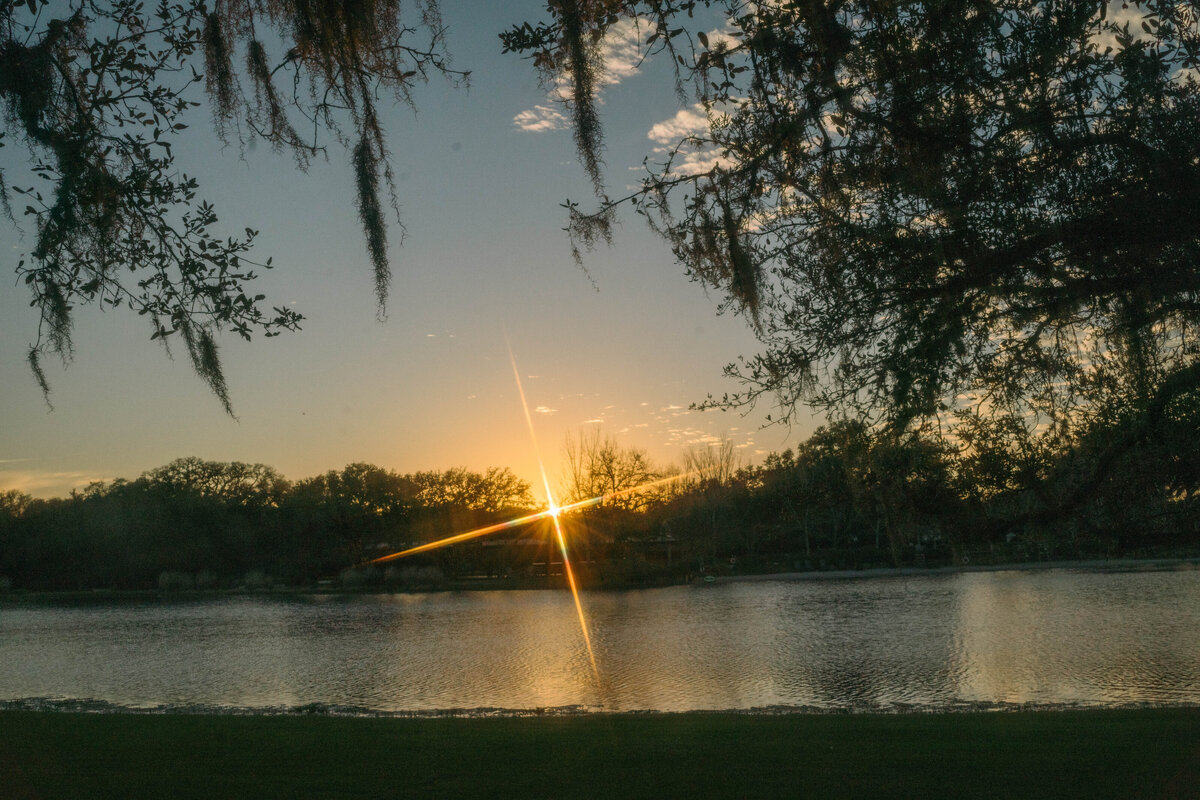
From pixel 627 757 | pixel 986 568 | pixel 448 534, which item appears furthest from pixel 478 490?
pixel 627 757

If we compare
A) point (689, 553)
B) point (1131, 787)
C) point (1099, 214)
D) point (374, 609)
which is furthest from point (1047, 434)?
point (689, 553)

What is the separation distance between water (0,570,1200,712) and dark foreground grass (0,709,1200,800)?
10.3 ft

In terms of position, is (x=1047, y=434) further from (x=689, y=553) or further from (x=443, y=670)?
(x=689, y=553)

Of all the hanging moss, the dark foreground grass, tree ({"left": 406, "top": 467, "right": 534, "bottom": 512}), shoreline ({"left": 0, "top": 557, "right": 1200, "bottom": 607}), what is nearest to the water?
the dark foreground grass

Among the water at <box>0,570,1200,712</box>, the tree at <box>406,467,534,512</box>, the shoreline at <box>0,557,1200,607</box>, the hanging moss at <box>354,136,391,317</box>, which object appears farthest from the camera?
the tree at <box>406,467,534,512</box>

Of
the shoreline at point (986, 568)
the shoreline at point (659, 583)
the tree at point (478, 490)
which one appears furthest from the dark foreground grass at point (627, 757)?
the tree at point (478, 490)

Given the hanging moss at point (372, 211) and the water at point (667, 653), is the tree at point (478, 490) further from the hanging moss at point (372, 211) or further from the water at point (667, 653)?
the hanging moss at point (372, 211)

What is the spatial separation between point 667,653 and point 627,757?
10592mm

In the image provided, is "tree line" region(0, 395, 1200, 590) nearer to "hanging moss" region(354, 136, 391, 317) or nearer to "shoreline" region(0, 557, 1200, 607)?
"shoreline" region(0, 557, 1200, 607)

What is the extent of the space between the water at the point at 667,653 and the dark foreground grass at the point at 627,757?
3142mm

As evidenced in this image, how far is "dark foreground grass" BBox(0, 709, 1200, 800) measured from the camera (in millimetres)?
5758

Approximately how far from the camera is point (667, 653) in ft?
56.1

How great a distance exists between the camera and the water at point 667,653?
12.4m

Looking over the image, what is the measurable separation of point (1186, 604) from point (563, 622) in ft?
52.7
